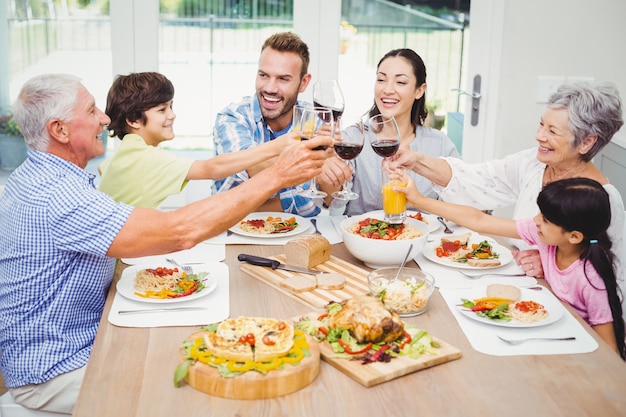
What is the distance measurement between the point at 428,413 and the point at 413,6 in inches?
127

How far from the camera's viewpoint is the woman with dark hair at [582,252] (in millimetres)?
2031

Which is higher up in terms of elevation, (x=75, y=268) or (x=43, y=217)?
(x=43, y=217)

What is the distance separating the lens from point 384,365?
5.05 ft

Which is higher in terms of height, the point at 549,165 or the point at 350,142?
the point at 350,142

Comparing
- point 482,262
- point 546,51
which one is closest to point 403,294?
point 482,262

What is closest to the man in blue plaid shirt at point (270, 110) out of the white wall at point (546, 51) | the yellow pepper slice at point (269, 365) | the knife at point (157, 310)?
the knife at point (157, 310)

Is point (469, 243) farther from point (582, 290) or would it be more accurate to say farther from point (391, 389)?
point (391, 389)

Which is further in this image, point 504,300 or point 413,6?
point 413,6

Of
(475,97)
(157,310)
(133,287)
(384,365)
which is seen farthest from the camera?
(475,97)

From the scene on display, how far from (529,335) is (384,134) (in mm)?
798

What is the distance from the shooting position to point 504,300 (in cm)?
189

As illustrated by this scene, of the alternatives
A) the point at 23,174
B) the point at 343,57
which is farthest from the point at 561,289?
the point at 343,57

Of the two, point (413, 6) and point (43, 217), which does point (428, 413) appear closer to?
point (43, 217)

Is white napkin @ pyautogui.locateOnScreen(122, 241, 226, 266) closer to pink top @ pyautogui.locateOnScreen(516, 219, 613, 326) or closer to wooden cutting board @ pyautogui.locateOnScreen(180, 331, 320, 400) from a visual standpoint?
wooden cutting board @ pyautogui.locateOnScreen(180, 331, 320, 400)
